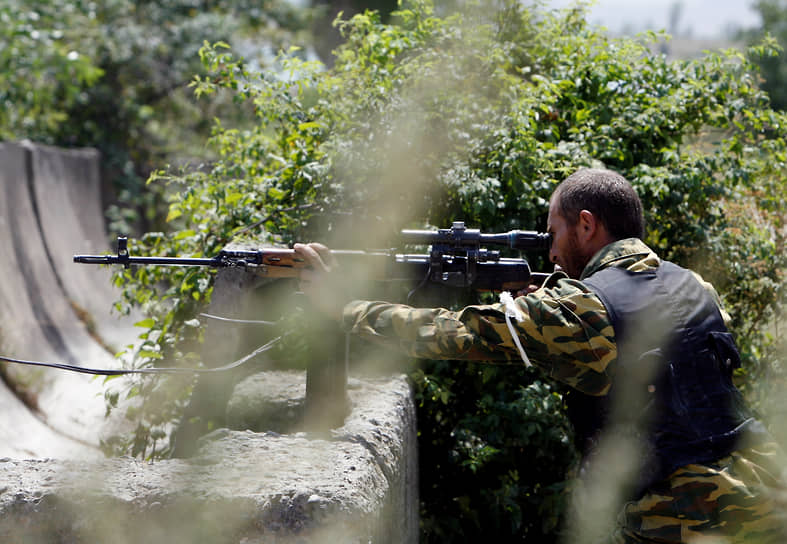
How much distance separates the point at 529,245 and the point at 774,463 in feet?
3.67

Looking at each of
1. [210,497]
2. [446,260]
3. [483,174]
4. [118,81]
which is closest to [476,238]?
[446,260]

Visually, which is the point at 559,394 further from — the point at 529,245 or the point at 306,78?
the point at 306,78

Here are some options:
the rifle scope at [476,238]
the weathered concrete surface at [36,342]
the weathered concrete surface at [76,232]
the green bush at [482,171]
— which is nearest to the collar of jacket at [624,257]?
the rifle scope at [476,238]

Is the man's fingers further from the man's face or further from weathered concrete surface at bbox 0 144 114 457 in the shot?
weathered concrete surface at bbox 0 144 114 457

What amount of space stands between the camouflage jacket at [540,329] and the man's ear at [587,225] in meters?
0.09

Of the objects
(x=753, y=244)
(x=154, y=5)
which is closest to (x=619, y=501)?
(x=753, y=244)

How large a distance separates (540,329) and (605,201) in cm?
56

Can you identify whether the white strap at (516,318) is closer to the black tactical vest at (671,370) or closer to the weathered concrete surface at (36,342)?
the black tactical vest at (671,370)

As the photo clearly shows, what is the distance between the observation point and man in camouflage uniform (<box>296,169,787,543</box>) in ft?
7.68

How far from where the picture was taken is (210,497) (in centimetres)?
230

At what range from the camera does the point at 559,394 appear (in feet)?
13.3

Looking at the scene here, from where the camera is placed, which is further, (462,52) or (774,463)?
(462,52)

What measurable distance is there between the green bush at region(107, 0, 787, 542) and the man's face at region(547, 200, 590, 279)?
117 cm

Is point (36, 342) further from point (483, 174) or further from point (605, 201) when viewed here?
point (605, 201)
